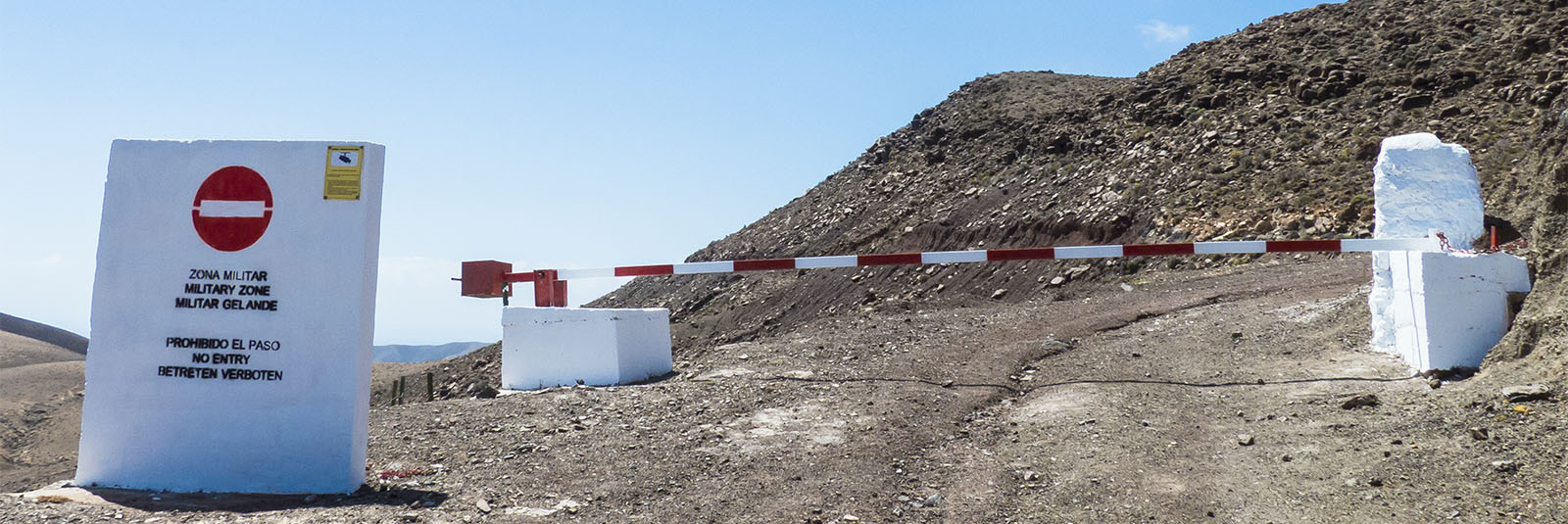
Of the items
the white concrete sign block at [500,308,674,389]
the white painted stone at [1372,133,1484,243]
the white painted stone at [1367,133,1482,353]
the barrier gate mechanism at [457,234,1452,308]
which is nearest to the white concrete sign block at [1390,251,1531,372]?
the white painted stone at [1367,133,1482,353]

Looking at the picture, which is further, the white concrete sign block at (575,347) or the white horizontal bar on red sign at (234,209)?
the white concrete sign block at (575,347)

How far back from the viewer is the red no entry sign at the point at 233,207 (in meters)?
6.17

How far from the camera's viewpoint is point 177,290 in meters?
6.20

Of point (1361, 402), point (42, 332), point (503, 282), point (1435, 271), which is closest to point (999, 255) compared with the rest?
point (1435, 271)

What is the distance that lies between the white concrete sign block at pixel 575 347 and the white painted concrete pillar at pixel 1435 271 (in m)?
6.39

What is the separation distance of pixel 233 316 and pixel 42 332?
2096 inches

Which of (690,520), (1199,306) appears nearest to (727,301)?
(1199,306)

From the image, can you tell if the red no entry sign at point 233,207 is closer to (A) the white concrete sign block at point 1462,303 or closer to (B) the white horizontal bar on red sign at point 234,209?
(B) the white horizontal bar on red sign at point 234,209

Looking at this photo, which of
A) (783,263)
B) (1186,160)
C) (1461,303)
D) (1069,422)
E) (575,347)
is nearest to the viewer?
(1069,422)

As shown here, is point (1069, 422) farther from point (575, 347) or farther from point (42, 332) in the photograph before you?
point (42, 332)

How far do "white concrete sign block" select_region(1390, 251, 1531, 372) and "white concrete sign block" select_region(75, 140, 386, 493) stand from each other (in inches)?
275

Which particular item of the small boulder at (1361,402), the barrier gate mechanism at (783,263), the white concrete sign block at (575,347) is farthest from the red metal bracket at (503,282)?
the small boulder at (1361,402)

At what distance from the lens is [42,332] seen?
162 feet

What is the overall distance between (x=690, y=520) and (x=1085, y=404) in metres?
3.51
